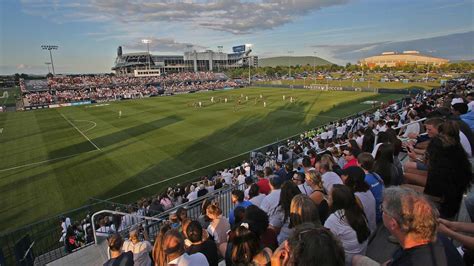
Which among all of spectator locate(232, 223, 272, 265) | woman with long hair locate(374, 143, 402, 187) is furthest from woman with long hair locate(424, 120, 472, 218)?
spectator locate(232, 223, 272, 265)

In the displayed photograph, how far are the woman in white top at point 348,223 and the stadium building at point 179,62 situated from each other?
110m

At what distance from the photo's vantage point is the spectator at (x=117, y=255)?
442 cm

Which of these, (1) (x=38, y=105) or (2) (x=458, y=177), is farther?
(1) (x=38, y=105)

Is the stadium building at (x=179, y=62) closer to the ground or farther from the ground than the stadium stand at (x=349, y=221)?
farther from the ground

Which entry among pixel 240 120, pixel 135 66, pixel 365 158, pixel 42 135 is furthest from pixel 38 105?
pixel 135 66

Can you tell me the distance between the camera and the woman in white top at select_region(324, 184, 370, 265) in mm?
3660

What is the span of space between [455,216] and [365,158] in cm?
155

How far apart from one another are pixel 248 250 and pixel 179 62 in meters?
139

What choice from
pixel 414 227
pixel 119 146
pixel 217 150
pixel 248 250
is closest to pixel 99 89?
pixel 119 146

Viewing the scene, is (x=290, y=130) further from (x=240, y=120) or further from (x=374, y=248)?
(x=374, y=248)

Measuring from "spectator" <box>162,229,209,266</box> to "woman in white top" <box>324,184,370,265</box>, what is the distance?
5.51 ft

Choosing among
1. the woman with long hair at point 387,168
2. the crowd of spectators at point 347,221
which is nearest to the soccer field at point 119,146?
the crowd of spectators at point 347,221

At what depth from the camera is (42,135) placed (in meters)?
29.8

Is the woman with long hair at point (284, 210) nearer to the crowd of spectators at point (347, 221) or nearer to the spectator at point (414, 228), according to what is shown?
the crowd of spectators at point (347, 221)
